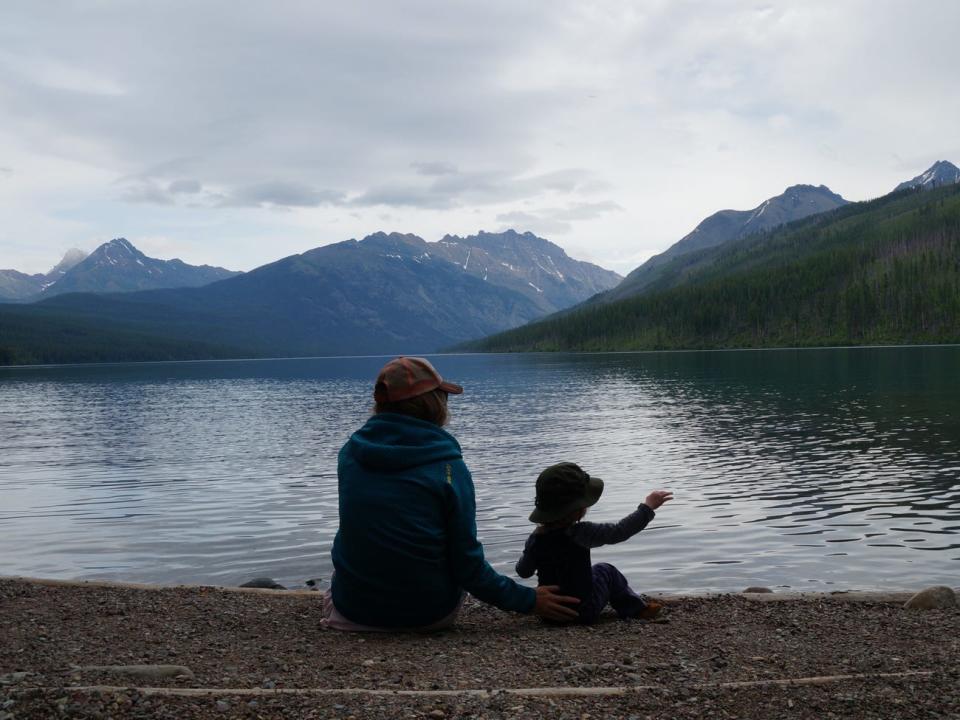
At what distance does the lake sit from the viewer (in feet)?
59.9

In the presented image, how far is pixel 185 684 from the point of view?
7.51m

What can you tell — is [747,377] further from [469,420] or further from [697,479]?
[697,479]

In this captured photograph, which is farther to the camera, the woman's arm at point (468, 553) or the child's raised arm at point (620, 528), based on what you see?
the child's raised arm at point (620, 528)

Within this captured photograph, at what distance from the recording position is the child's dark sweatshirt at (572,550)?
31.6 ft

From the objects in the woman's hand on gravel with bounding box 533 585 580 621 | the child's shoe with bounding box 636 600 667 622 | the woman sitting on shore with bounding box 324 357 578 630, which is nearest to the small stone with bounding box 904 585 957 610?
the child's shoe with bounding box 636 600 667 622

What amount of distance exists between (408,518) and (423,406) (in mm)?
1283

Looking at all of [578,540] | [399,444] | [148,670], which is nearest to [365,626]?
[399,444]

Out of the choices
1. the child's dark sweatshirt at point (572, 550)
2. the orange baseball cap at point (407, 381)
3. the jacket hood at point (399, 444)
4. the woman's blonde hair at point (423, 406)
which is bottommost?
the child's dark sweatshirt at point (572, 550)

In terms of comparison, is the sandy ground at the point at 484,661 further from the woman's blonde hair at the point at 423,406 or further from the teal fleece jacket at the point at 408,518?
the woman's blonde hair at the point at 423,406

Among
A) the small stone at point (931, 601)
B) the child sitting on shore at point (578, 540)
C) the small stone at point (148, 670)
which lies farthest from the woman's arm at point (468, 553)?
the small stone at point (931, 601)

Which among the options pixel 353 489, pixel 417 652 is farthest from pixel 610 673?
pixel 353 489

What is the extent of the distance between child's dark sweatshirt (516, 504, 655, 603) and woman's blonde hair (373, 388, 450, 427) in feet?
7.32

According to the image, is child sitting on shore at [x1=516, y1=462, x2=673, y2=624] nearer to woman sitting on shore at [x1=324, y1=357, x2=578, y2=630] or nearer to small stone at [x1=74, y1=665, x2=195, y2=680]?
woman sitting on shore at [x1=324, y1=357, x2=578, y2=630]

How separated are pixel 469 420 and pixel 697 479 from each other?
29.5 meters
